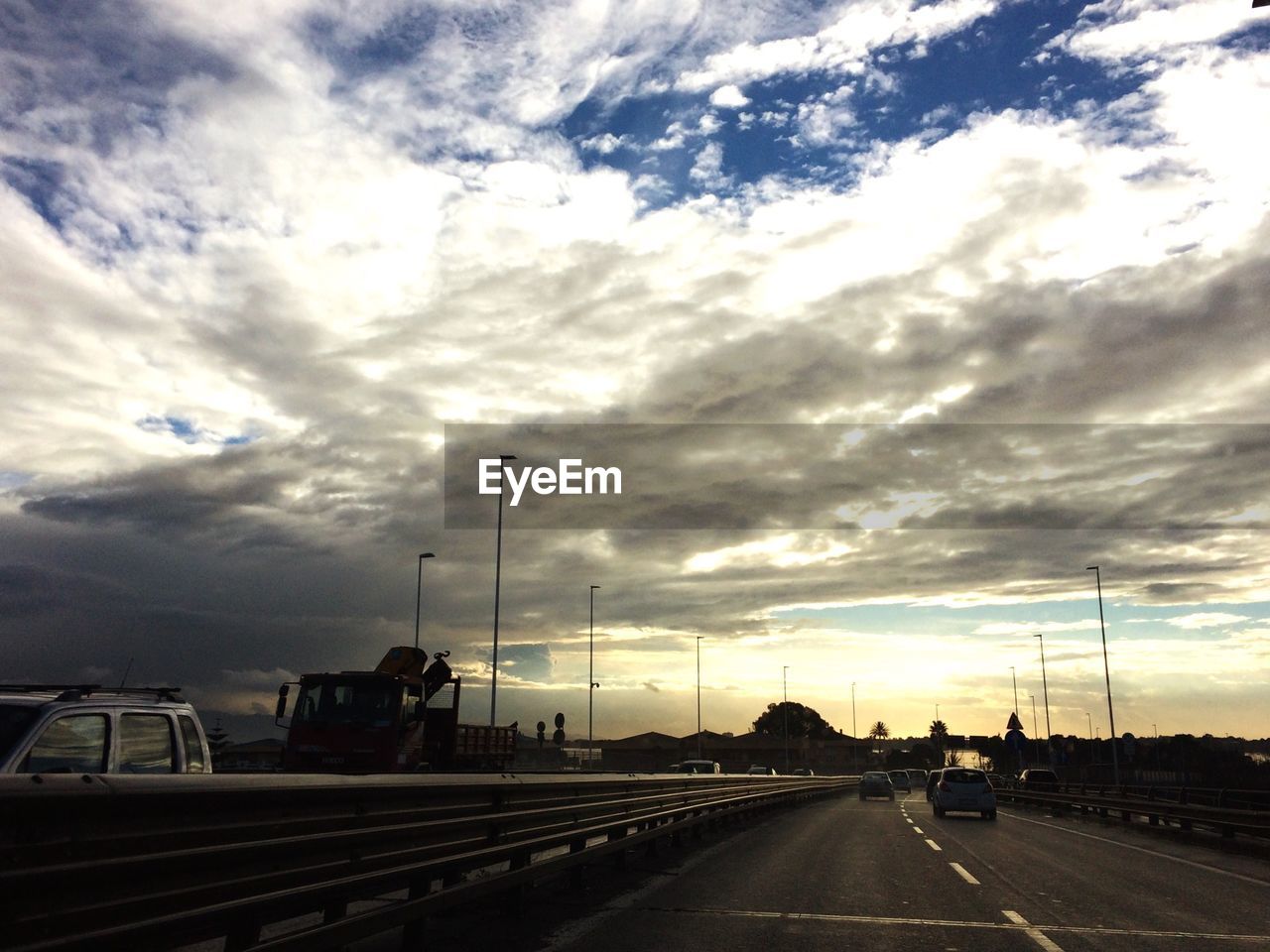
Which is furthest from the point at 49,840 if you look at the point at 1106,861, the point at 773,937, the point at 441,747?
the point at 441,747

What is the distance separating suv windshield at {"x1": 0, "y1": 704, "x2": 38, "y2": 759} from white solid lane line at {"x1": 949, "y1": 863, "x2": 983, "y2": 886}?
34.0 ft

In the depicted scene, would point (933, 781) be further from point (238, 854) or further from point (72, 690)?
point (238, 854)

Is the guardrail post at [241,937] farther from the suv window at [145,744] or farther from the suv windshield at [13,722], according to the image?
the suv window at [145,744]

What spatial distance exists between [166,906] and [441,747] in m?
19.6

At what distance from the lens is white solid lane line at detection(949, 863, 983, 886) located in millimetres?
Answer: 12417

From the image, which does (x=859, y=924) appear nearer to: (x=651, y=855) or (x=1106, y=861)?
(x=651, y=855)

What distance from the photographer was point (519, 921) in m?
8.51

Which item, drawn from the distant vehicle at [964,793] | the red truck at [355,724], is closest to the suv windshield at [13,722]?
the red truck at [355,724]

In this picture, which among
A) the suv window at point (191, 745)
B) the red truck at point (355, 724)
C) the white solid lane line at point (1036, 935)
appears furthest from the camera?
the red truck at point (355, 724)

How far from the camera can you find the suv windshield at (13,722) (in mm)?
6219

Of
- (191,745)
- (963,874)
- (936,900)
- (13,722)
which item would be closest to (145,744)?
(191,745)

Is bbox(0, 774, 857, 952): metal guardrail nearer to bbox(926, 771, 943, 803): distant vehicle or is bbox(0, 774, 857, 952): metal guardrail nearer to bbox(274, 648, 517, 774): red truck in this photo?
bbox(274, 648, 517, 774): red truck

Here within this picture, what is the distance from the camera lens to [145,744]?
23.5ft

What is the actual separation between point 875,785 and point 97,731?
46.7m
